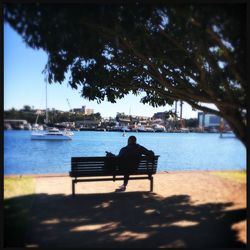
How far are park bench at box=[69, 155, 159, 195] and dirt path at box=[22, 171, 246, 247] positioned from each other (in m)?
0.34

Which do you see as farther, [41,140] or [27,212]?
[41,140]

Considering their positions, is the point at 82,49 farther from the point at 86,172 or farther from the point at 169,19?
the point at 86,172

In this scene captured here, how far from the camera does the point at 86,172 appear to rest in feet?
26.2

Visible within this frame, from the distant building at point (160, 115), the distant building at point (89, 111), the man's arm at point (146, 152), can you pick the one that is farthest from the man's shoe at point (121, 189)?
the distant building at point (89, 111)

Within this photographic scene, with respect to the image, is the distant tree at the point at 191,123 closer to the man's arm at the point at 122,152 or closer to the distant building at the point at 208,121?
the distant building at the point at 208,121

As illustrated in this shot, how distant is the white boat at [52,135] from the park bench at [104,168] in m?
0.49

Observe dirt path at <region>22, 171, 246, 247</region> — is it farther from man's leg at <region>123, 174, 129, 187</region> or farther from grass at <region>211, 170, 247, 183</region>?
man's leg at <region>123, 174, 129, 187</region>

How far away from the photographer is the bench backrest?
25.8 ft

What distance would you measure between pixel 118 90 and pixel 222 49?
9.35 feet

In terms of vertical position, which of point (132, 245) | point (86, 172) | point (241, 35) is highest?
point (241, 35)

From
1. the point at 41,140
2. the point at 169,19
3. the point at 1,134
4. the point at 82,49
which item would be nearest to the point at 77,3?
the point at 82,49

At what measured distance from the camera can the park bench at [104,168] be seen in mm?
7867

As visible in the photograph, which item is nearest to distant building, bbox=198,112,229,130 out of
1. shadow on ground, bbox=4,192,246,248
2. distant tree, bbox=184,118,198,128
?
distant tree, bbox=184,118,198,128

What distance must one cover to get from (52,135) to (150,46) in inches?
103
